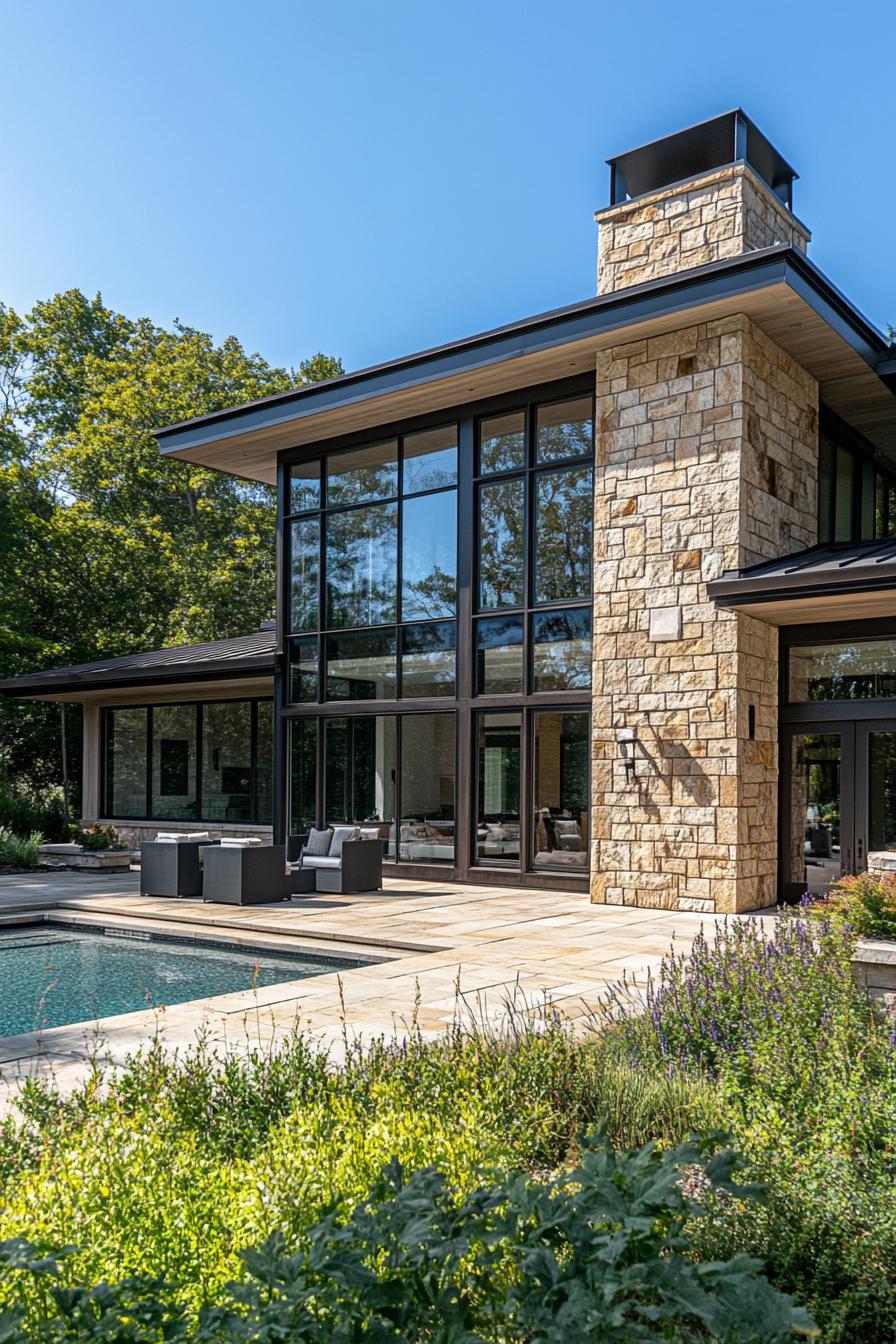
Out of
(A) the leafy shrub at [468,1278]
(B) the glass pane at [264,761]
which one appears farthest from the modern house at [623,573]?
(A) the leafy shrub at [468,1278]

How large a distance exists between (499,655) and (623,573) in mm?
2065

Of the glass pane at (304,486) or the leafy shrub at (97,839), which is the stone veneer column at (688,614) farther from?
the leafy shrub at (97,839)

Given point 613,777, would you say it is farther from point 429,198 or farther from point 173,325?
point 173,325

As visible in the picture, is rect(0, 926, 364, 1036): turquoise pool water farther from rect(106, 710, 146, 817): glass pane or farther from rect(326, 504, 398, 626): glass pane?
rect(106, 710, 146, 817): glass pane

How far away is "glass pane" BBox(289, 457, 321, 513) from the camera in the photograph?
50.6ft

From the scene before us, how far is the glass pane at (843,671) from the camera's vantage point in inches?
427

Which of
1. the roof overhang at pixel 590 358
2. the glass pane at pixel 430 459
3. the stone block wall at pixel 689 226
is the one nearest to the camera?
the roof overhang at pixel 590 358

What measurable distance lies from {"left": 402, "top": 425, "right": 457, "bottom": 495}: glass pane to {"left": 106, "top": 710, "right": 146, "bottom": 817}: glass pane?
7.56 metres

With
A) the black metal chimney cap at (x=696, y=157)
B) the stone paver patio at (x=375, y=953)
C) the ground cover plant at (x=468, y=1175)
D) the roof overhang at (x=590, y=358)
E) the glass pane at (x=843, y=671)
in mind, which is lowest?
the stone paver patio at (x=375, y=953)

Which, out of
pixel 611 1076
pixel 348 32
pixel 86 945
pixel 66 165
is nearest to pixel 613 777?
pixel 86 945

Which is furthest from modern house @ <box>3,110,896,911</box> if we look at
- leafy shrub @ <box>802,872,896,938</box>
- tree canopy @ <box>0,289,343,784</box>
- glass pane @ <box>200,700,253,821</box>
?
tree canopy @ <box>0,289,343,784</box>

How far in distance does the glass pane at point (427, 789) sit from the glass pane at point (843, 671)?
167 inches

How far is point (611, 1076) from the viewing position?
3857 millimetres

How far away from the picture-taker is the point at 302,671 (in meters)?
15.3
